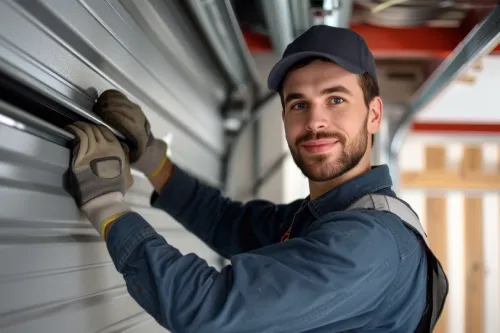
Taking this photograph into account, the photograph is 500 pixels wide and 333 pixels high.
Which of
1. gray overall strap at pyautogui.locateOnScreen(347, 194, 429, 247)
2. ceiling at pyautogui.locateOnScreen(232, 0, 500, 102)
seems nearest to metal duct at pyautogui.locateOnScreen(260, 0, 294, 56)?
ceiling at pyautogui.locateOnScreen(232, 0, 500, 102)

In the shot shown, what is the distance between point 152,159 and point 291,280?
93 centimetres

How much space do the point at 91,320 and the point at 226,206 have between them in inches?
39.1

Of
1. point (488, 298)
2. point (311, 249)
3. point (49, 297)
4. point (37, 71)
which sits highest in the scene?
point (37, 71)

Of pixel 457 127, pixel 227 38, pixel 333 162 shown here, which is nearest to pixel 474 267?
pixel 457 127

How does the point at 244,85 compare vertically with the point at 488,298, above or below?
above

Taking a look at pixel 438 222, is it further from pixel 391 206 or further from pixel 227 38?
pixel 391 206

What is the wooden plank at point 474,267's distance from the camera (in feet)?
26.0

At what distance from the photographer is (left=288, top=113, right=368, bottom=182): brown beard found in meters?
2.24

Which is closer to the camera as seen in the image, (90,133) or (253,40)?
(90,133)

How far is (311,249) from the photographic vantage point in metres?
1.75

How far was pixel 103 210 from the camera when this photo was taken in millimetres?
1769

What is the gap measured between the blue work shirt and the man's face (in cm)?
33

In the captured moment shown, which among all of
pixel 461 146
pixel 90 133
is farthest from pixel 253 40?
pixel 461 146

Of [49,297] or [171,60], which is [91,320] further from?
[171,60]
